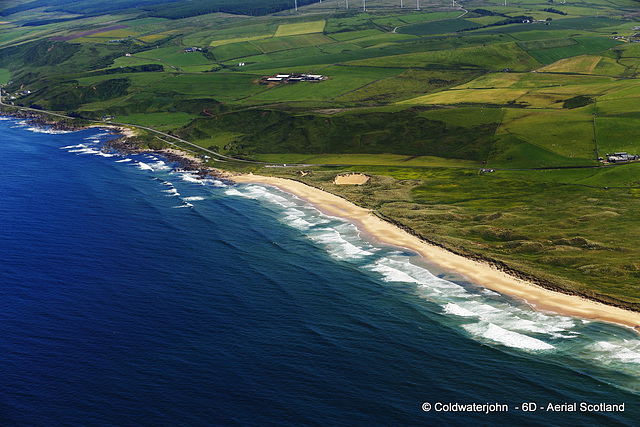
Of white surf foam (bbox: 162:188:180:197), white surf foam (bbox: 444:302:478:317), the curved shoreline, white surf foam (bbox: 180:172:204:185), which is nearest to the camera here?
the curved shoreline

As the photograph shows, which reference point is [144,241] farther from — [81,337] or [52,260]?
[81,337]

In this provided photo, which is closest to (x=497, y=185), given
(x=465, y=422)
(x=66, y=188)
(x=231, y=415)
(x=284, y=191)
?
(x=284, y=191)

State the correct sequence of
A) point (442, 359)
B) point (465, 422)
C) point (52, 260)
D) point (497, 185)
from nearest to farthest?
1. point (465, 422)
2. point (442, 359)
3. point (52, 260)
4. point (497, 185)

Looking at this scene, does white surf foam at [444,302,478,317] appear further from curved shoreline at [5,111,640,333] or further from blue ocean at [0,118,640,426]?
curved shoreline at [5,111,640,333]

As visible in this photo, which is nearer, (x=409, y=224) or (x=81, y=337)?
(x=81, y=337)

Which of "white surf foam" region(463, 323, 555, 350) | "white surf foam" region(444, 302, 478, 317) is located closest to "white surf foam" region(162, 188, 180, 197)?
"white surf foam" region(444, 302, 478, 317)

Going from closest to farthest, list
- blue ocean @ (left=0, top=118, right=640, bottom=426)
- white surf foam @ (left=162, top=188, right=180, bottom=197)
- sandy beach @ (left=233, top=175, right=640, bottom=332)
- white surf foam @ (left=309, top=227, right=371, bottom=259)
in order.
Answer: blue ocean @ (left=0, top=118, right=640, bottom=426) → sandy beach @ (left=233, top=175, right=640, bottom=332) → white surf foam @ (left=309, top=227, right=371, bottom=259) → white surf foam @ (left=162, top=188, right=180, bottom=197)

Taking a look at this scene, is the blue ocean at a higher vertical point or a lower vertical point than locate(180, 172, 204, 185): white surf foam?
lower
